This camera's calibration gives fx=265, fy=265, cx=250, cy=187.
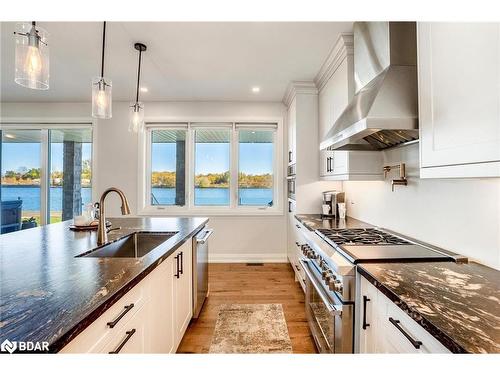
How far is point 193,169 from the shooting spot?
459 cm

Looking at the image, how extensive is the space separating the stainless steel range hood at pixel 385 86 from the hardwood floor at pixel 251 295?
1667mm

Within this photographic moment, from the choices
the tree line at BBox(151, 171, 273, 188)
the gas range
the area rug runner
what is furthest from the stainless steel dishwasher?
the tree line at BBox(151, 171, 273, 188)

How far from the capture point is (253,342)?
2180 millimetres

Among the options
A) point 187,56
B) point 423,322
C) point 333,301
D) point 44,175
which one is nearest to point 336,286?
point 333,301

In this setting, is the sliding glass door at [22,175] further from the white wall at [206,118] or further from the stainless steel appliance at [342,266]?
the stainless steel appliance at [342,266]

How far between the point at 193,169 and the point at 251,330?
2910 millimetres

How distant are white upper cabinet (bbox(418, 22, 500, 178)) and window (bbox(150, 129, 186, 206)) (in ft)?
12.6

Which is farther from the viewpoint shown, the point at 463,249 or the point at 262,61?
the point at 262,61

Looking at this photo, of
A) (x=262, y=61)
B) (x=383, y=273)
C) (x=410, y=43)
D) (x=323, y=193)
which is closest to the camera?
(x=383, y=273)

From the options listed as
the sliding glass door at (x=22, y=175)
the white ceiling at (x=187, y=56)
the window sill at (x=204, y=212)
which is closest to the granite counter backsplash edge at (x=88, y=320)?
the white ceiling at (x=187, y=56)

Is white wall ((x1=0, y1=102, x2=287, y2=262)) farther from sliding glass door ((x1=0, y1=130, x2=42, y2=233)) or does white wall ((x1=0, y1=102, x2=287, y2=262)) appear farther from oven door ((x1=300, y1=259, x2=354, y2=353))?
oven door ((x1=300, y1=259, x2=354, y2=353))
